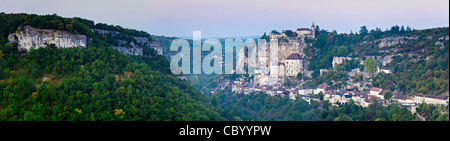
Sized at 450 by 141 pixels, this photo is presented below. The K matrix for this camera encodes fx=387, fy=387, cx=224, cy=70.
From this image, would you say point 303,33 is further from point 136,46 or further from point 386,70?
point 136,46

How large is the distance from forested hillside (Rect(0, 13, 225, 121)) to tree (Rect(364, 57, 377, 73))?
25.0 meters

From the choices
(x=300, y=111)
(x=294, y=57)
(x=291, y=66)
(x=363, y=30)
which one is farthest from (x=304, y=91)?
(x=363, y=30)

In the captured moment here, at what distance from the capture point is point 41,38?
61.6 feet

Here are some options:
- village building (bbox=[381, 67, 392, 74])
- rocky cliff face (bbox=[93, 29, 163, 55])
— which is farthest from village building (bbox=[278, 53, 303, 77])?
rocky cliff face (bbox=[93, 29, 163, 55])

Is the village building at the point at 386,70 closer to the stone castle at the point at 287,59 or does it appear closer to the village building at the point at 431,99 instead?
the stone castle at the point at 287,59

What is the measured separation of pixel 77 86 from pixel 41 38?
427 cm

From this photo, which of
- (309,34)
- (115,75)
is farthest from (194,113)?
(309,34)

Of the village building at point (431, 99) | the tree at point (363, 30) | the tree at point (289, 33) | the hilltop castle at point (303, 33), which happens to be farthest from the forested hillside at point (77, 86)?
the tree at point (363, 30)

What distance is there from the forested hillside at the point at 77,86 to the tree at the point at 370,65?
2501 centimetres

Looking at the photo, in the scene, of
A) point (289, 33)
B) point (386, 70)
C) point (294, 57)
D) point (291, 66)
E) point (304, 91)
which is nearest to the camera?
point (304, 91)

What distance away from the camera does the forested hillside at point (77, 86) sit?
14.8 m

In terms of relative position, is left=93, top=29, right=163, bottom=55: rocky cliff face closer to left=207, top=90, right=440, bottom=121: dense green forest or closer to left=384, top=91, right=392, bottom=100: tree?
left=207, top=90, right=440, bottom=121: dense green forest

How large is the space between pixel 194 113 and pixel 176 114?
1198mm

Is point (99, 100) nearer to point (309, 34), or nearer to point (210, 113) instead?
point (210, 113)
